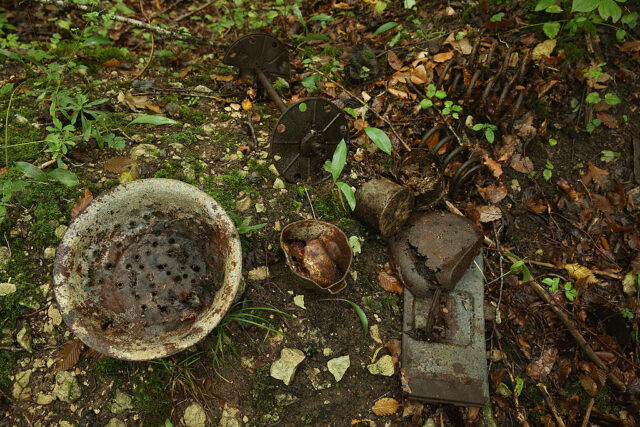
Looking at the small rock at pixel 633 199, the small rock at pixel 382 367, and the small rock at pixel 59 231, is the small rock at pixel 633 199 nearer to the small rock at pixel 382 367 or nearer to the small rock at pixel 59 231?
the small rock at pixel 382 367

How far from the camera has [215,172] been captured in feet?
9.86

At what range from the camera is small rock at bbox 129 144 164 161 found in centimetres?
294

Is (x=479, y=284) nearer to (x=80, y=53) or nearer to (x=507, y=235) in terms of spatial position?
(x=507, y=235)

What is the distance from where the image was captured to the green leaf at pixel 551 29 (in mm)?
3402

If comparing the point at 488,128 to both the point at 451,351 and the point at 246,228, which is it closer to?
the point at 451,351

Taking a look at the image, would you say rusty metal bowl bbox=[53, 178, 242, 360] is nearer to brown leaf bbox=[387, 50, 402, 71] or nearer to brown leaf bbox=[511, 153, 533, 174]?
brown leaf bbox=[387, 50, 402, 71]

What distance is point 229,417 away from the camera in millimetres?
2262

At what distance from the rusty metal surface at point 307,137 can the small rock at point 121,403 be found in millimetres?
1802

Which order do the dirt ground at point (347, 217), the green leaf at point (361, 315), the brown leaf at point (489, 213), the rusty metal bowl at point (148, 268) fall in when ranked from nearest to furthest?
the rusty metal bowl at point (148, 268) → the dirt ground at point (347, 217) → the green leaf at point (361, 315) → the brown leaf at point (489, 213)

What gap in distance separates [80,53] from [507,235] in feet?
14.2

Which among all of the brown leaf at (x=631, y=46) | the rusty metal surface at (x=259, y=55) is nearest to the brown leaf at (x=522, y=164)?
the brown leaf at (x=631, y=46)

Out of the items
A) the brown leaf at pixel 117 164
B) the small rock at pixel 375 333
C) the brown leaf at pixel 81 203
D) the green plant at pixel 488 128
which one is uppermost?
the green plant at pixel 488 128

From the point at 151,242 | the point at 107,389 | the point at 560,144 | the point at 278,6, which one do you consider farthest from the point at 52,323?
the point at 560,144

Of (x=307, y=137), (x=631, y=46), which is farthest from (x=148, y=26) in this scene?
(x=631, y=46)
